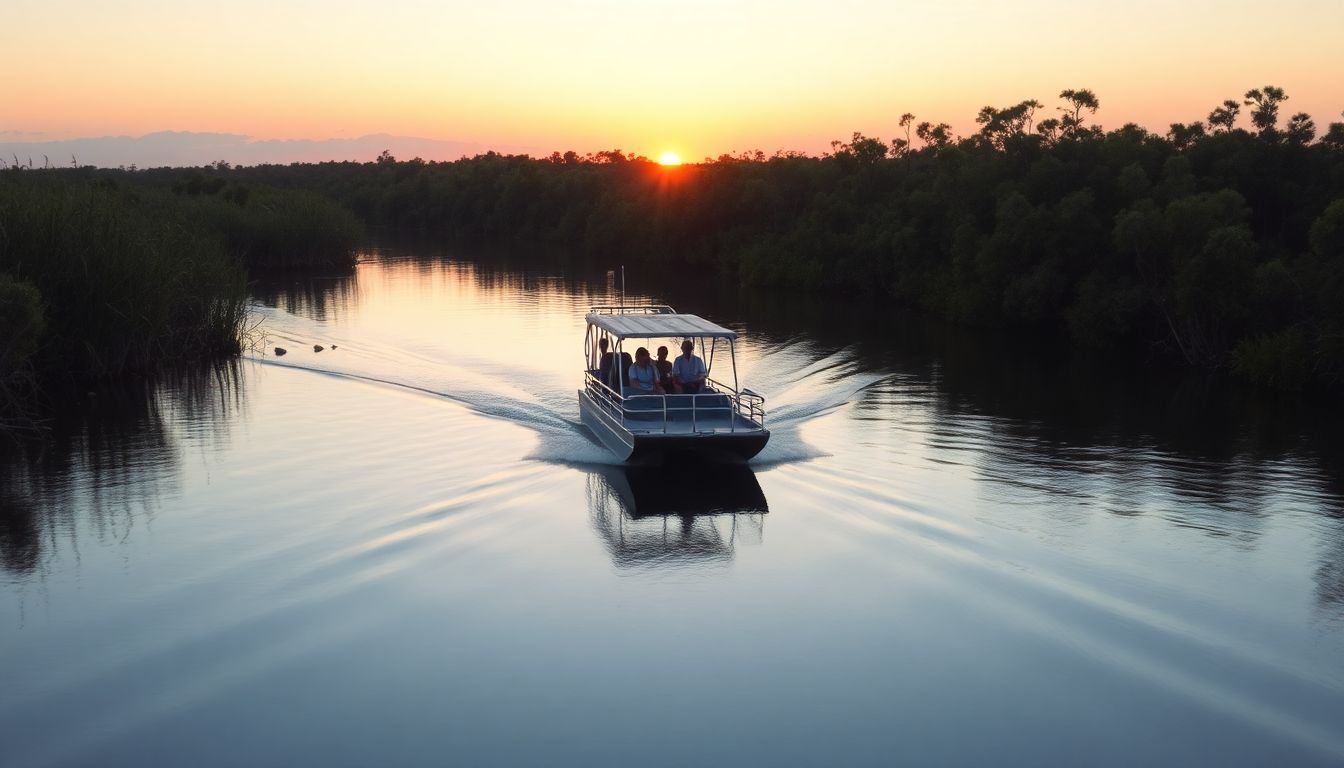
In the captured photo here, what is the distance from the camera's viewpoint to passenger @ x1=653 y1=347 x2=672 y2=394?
848 inches

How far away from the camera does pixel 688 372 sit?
21719 millimetres

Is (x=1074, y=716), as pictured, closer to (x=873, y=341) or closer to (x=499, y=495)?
(x=499, y=495)

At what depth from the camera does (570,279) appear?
216ft

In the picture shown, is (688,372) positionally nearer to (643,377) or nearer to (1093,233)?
(643,377)

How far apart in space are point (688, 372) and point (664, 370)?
0.54m

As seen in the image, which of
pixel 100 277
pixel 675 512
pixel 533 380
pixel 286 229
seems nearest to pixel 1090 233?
pixel 533 380

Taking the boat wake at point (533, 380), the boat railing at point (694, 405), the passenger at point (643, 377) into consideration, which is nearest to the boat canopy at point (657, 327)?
the passenger at point (643, 377)

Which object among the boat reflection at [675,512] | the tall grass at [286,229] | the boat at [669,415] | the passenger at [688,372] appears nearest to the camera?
the boat reflection at [675,512]

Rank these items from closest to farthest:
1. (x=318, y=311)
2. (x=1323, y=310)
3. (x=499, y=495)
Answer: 1. (x=499, y=495)
2. (x=1323, y=310)
3. (x=318, y=311)

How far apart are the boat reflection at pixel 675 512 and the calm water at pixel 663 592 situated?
86 mm

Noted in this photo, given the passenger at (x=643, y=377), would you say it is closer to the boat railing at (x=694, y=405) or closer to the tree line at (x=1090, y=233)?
the boat railing at (x=694, y=405)

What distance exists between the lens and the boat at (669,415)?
19.2 metres

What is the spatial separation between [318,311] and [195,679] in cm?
3634

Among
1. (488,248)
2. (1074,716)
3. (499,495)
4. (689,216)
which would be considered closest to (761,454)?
(499,495)
